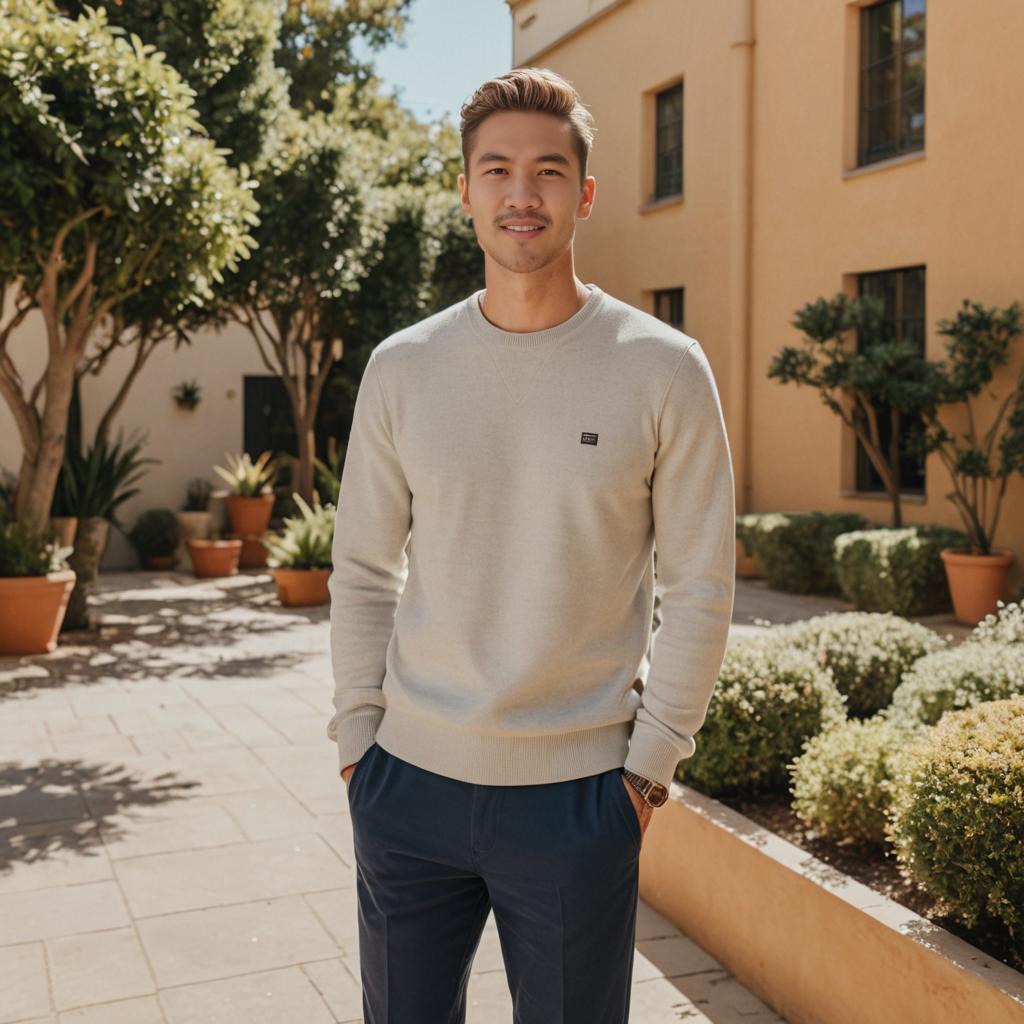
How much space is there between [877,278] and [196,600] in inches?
287

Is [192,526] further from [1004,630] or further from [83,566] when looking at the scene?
[1004,630]

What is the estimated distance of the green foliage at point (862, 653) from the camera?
4.79m

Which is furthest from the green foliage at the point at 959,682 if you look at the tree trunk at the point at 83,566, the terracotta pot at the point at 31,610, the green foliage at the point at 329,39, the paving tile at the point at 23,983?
the green foliage at the point at 329,39

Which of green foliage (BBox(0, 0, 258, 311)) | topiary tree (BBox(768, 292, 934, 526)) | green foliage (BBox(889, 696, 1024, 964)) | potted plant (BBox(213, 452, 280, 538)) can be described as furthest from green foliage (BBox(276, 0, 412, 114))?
green foliage (BBox(889, 696, 1024, 964))

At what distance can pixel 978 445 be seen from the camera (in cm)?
1006

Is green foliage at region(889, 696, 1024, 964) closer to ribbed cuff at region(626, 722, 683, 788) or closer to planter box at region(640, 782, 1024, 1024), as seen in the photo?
planter box at region(640, 782, 1024, 1024)

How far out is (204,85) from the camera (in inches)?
412

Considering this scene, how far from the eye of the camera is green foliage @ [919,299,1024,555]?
9.47m

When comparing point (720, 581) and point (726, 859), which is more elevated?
point (720, 581)

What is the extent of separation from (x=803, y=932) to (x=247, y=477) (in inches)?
476

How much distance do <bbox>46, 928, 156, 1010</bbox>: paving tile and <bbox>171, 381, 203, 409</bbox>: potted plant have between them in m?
12.0

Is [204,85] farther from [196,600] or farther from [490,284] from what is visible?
[490,284]

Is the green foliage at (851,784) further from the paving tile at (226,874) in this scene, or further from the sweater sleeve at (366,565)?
the sweater sleeve at (366,565)

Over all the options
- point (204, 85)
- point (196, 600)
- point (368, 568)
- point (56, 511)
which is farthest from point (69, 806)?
point (204, 85)
